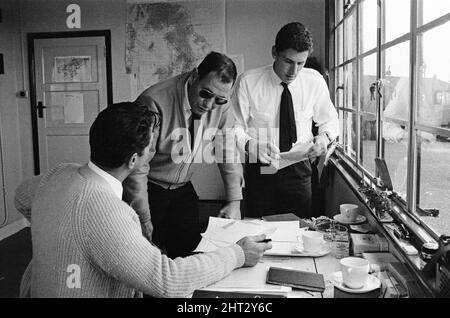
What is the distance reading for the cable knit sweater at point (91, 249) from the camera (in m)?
1.18

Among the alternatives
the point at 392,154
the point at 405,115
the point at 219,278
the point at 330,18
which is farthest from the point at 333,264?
the point at 330,18

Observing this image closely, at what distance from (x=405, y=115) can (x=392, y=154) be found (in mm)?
345

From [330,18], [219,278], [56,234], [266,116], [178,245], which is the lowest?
[178,245]

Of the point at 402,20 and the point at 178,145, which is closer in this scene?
the point at 402,20

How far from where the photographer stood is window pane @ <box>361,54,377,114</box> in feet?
8.26

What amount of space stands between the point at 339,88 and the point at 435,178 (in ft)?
7.14

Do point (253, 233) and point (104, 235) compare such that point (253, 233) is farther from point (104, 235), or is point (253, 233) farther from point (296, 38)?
point (296, 38)

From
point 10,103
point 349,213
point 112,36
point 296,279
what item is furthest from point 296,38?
point 10,103

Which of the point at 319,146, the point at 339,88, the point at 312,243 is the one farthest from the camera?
the point at 339,88

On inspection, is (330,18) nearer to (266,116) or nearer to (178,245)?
(266,116)

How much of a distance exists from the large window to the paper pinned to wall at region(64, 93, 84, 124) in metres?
3.03

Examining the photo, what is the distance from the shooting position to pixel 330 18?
12.9ft

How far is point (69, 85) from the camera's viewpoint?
492 centimetres

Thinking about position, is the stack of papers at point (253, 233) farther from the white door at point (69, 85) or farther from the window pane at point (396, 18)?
the white door at point (69, 85)
